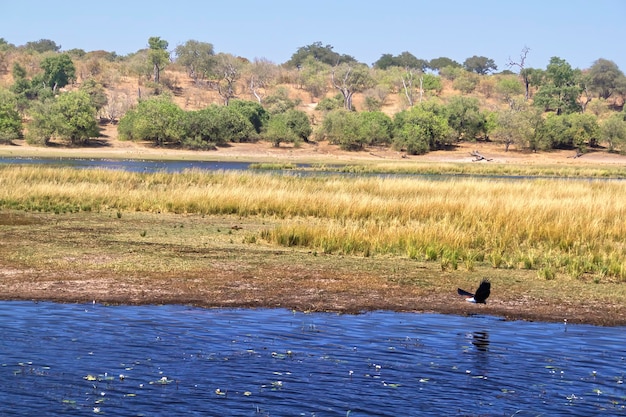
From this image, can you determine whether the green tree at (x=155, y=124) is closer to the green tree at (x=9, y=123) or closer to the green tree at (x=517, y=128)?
the green tree at (x=9, y=123)

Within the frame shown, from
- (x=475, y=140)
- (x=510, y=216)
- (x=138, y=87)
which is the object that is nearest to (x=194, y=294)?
(x=510, y=216)

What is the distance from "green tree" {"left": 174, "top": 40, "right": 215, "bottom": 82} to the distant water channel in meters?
116

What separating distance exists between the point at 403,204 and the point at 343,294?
11466 mm

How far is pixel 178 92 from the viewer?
11838 centimetres

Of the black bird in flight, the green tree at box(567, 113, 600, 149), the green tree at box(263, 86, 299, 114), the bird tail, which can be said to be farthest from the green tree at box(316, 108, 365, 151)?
the black bird in flight

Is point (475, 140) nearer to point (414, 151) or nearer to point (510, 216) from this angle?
point (414, 151)

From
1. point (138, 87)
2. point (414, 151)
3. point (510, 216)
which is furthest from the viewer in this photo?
point (138, 87)

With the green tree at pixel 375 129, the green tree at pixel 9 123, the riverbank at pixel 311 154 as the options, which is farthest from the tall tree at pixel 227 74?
the green tree at pixel 9 123

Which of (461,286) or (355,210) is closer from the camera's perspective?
(461,286)

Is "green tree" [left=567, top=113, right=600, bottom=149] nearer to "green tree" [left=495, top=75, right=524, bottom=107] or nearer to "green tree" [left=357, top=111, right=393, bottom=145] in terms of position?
"green tree" [left=357, top=111, right=393, bottom=145]

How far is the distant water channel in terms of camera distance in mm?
9273

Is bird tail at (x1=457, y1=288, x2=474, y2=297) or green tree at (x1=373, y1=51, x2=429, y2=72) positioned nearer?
bird tail at (x1=457, y1=288, x2=474, y2=297)

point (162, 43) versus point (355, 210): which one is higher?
point (162, 43)

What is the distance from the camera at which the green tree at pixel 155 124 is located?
80188 millimetres
